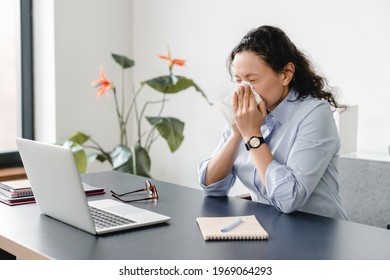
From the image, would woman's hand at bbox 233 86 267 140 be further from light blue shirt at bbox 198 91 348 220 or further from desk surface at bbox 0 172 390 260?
desk surface at bbox 0 172 390 260

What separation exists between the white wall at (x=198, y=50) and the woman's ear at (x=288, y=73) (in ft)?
3.39

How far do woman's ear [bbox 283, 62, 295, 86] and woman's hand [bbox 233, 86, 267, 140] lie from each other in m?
0.12

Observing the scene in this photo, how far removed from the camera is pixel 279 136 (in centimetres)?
187

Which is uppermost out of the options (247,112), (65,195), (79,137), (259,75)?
(259,75)

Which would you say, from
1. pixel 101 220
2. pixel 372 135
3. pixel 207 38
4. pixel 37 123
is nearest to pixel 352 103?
pixel 372 135

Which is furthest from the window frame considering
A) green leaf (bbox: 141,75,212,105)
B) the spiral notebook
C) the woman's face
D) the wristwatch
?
the spiral notebook

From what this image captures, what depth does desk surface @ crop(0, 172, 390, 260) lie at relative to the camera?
1279mm

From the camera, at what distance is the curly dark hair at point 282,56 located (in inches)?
73.2

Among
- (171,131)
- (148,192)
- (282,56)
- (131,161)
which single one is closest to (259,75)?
(282,56)

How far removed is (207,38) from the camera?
3.59 metres

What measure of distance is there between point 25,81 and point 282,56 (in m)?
2.35

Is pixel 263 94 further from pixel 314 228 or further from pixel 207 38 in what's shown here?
pixel 207 38

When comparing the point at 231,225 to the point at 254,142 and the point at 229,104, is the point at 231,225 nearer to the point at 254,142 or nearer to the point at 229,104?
the point at 254,142
